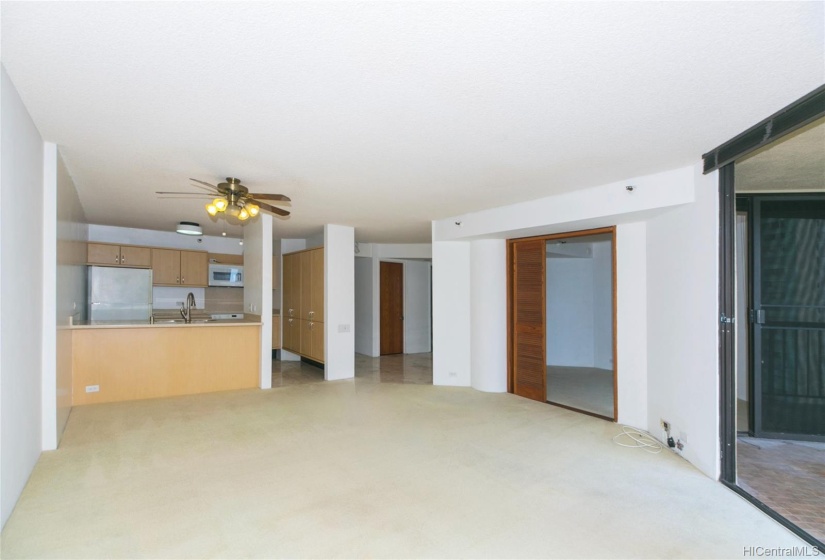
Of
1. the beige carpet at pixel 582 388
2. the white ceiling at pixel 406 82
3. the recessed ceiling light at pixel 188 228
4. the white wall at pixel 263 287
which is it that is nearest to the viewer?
the white ceiling at pixel 406 82

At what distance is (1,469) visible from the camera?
229 cm

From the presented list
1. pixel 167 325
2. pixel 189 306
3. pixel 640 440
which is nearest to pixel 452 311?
pixel 640 440

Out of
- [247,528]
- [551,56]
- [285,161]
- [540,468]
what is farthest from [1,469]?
[551,56]

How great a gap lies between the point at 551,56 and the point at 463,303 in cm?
460

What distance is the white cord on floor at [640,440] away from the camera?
12.1 feet

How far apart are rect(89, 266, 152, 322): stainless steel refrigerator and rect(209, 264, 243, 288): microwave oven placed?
1.08m

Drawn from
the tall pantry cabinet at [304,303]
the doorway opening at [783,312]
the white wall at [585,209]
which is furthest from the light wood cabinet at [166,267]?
the doorway opening at [783,312]

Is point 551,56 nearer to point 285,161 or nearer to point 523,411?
point 285,161

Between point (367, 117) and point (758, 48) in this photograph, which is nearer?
point (758, 48)

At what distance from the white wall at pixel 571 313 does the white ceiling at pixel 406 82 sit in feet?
14.7

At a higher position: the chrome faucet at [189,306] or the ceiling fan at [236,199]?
the ceiling fan at [236,199]

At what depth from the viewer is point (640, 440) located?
390 cm

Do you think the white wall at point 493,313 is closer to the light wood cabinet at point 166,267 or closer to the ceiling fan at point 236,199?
the ceiling fan at point 236,199

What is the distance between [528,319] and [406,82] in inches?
159
